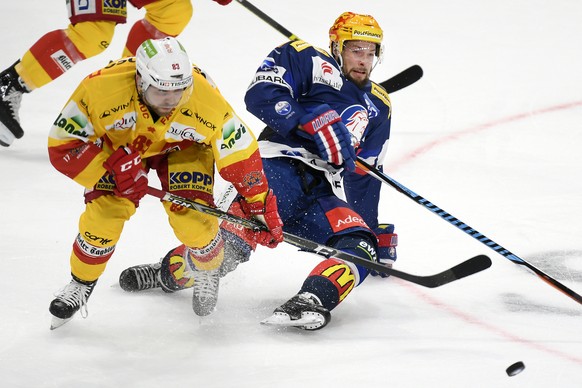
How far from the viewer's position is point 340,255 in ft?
10.7

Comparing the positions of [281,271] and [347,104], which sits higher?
[347,104]

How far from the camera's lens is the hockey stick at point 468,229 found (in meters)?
3.28

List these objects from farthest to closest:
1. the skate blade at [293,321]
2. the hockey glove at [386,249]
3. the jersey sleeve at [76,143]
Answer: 1. the hockey glove at [386,249]
2. the skate blade at [293,321]
3. the jersey sleeve at [76,143]

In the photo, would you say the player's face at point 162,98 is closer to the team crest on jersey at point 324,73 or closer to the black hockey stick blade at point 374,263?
the black hockey stick blade at point 374,263

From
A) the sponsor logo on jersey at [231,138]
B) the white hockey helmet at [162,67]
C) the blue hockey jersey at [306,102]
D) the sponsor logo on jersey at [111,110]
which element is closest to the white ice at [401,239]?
the blue hockey jersey at [306,102]

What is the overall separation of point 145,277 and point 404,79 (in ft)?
5.65

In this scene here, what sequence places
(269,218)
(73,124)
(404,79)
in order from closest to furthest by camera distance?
(73,124) → (269,218) → (404,79)

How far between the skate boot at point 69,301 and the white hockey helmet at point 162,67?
665mm

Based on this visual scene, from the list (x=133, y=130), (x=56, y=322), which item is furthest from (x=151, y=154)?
(x=56, y=322)

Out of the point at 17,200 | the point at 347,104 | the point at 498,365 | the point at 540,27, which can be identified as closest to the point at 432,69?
the point at 540,27

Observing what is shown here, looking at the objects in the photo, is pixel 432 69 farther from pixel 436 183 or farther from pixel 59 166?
pixel 59 166

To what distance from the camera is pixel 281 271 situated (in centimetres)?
374

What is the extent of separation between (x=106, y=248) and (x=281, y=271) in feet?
3.10

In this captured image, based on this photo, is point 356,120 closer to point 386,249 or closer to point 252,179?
point 386,249
